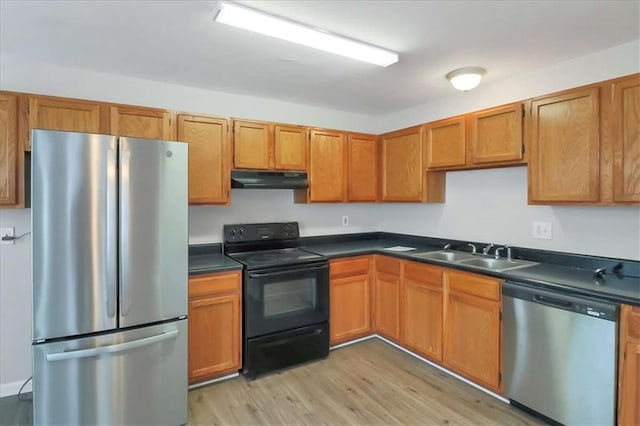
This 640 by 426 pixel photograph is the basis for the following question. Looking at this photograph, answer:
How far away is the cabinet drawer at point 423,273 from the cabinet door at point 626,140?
50.8 inches

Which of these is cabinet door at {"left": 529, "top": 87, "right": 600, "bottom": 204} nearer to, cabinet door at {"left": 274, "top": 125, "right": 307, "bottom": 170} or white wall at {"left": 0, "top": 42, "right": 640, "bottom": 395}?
white wall at {"left": 0, "top": 42, "right": 640, "bottom": 395}

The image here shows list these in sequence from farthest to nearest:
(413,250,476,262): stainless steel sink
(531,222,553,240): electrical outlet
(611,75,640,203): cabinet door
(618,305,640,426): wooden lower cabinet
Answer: (413,250,476,262): stainless steel sink, (531,222,553,240): electrical outlet, (611,75,640,203): cabinet door, (618,305,640,426): wooden lower cabinet

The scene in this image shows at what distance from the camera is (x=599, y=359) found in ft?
6.31

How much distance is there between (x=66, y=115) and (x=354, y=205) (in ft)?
9.44

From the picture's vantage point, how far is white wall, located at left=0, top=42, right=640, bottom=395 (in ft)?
8.00

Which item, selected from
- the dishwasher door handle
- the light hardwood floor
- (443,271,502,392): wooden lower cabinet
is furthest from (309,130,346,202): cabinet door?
the dishwasher door handle

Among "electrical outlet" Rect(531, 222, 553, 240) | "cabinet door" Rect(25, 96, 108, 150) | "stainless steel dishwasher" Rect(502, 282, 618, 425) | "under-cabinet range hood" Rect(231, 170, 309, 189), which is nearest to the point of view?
"stainless steel dishwasher" Rect(502, 282, 618, 425)

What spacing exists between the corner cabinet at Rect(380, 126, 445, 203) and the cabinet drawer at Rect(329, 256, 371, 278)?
2.65 feet

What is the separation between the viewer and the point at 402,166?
12.0 ft

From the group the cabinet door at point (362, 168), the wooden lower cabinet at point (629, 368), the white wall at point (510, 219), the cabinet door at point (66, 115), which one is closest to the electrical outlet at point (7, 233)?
the cabinet door at point (66, 115)

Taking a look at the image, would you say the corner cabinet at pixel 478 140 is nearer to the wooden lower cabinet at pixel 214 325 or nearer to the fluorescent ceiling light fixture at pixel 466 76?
the fluorescent ceiling light fixture at pixel 466 76

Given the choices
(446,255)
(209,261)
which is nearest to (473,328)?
(446,255)

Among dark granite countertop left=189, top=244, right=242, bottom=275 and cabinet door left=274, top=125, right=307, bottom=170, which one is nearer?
dark granite countertop left=189, top=244, right=242, bottom=275

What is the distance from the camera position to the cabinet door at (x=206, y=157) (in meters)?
2.83
